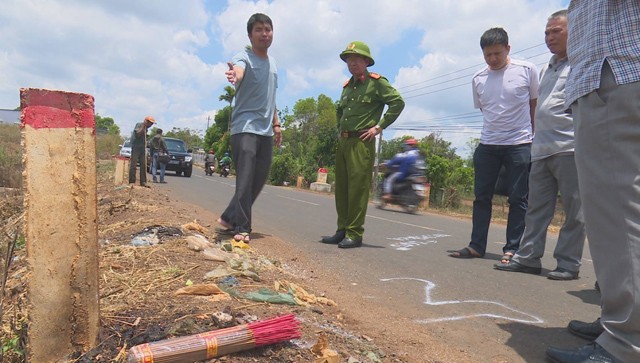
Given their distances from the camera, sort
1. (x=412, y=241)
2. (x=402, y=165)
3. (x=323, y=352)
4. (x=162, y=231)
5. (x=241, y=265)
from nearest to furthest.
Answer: (x=323, y=352), (x=241, y=265), (x=162, y=231), (x=412, y=241), (x=402, y=165)

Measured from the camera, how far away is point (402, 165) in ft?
38.2

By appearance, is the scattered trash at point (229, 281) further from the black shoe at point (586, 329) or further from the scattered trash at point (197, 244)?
the black shoe at point (586, 329)

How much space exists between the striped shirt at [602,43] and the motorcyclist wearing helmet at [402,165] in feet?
30.4

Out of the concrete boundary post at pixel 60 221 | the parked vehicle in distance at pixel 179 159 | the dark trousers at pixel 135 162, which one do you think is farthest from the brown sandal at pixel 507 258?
A: the parked vehicle in distance at pixel 179 159

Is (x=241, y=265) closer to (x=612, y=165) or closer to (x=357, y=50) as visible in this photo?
(x=612, y=165)

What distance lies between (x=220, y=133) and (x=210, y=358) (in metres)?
59.3

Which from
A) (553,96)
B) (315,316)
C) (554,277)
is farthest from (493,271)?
(315,316)

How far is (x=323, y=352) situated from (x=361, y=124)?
320cm

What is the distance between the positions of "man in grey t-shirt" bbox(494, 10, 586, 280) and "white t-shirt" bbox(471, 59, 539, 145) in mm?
375

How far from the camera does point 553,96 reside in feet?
12.7

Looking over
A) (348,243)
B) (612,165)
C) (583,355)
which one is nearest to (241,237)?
(348,243)

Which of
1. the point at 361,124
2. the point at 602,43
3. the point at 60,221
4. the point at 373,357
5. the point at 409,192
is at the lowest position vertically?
the point at 373,357

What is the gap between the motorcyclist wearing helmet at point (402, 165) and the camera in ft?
38.0

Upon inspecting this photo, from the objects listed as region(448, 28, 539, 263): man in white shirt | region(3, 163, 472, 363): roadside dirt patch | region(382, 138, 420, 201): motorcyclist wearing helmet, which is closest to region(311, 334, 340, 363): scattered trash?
region(3, 163, 472, 363): roadside dirt patch
